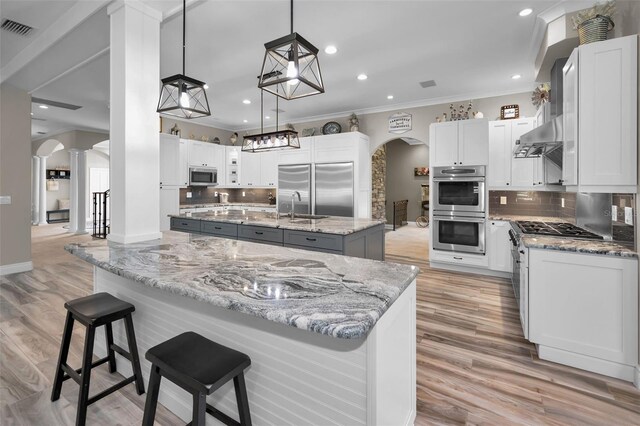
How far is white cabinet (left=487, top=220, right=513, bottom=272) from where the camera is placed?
172 inches

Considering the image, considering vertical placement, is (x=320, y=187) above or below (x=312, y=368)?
above

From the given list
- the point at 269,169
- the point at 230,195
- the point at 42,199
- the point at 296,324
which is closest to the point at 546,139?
the point at 296,324

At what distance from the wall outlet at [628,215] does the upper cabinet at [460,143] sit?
233cm

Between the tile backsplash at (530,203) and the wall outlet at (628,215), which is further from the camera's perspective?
the tile backsplash at (530,203)

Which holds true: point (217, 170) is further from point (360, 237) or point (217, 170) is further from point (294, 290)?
point (294, 290)

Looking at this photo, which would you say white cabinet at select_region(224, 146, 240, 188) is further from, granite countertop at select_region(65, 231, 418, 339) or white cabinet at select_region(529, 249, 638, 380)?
white cabinet at select_region(529, 249, 638, 380)

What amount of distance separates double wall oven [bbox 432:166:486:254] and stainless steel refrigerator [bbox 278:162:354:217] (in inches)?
63.3

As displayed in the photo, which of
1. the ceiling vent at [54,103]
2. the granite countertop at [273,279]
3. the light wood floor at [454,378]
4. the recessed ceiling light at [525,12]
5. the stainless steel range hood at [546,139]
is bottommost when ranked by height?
the light wood floor at [454,378]

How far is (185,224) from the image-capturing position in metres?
4.67

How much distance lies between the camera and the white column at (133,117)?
2.34 meters

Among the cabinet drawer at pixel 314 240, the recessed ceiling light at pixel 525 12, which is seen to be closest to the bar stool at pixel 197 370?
the cabinet drawer at pixel 314 240

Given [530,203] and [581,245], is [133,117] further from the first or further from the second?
[530,203]

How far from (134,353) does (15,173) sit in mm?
4758

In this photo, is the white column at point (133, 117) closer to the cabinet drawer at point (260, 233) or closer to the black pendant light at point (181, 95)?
the black pendant light at point (181, 95)
